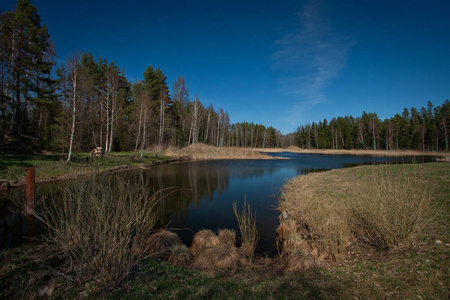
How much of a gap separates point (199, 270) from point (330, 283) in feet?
8.06

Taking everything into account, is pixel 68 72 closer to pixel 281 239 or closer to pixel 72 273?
pixel 72 273

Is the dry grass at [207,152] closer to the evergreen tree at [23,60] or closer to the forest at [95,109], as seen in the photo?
the forest at [95,109]

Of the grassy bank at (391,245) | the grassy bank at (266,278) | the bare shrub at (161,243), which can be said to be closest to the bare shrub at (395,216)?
the grassy bank at (391,245)

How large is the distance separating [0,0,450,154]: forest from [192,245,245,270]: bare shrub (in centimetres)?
354

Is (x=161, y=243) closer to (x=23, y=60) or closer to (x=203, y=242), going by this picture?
(x=203, y=242)

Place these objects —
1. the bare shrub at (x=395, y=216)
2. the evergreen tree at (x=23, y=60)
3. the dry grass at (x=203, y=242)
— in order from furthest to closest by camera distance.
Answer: the evergreen tree at (x=23, y=60)
the dry grass at (x=203, y=242)
the bare shrub at (x=395, y=216)

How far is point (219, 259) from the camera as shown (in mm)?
4820

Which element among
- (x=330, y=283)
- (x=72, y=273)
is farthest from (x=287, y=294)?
(x=72, y=273)

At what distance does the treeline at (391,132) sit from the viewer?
52906 mm

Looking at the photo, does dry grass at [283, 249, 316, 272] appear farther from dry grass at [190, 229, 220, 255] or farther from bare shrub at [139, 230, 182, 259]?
bare shrub at [139, 230, 182, 259]

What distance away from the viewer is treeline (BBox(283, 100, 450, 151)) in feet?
174

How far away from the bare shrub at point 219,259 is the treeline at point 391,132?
62.4m

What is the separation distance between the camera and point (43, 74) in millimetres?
26594

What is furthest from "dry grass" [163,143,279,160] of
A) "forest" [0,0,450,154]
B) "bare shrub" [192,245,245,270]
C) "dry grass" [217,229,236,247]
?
"bare shrub" [192,245,245,270]
